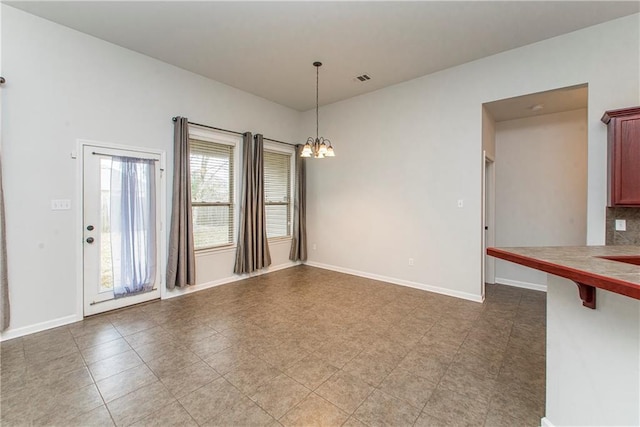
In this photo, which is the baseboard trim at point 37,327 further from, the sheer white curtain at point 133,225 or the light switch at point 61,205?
the light switch at point 61,205

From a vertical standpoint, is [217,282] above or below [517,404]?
above

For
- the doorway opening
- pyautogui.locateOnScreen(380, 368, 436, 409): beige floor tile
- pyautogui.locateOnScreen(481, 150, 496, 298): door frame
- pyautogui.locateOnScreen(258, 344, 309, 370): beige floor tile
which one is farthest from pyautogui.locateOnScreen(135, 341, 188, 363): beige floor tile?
pyautogui.locateOnScreen(481, 150, 496, 298): door frame

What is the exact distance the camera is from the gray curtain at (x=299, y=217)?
591 centimetres

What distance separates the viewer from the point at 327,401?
1960 mm

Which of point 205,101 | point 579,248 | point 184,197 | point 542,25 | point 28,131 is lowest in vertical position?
point 579,248

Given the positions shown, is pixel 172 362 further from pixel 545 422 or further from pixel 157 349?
pixel 545 422

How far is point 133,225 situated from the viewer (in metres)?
3.69

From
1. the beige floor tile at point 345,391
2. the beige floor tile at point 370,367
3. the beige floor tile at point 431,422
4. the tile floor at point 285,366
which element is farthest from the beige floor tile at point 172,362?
the beige floor tile at point 431,422

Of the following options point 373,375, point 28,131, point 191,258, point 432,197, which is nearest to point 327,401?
point 373,375

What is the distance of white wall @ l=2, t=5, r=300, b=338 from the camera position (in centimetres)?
288

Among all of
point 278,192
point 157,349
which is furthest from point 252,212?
point 157,349

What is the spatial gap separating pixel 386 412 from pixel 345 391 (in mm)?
331

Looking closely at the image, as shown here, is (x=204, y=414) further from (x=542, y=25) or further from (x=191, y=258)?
(x=542, y=25)

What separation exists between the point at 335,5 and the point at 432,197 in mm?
2915
